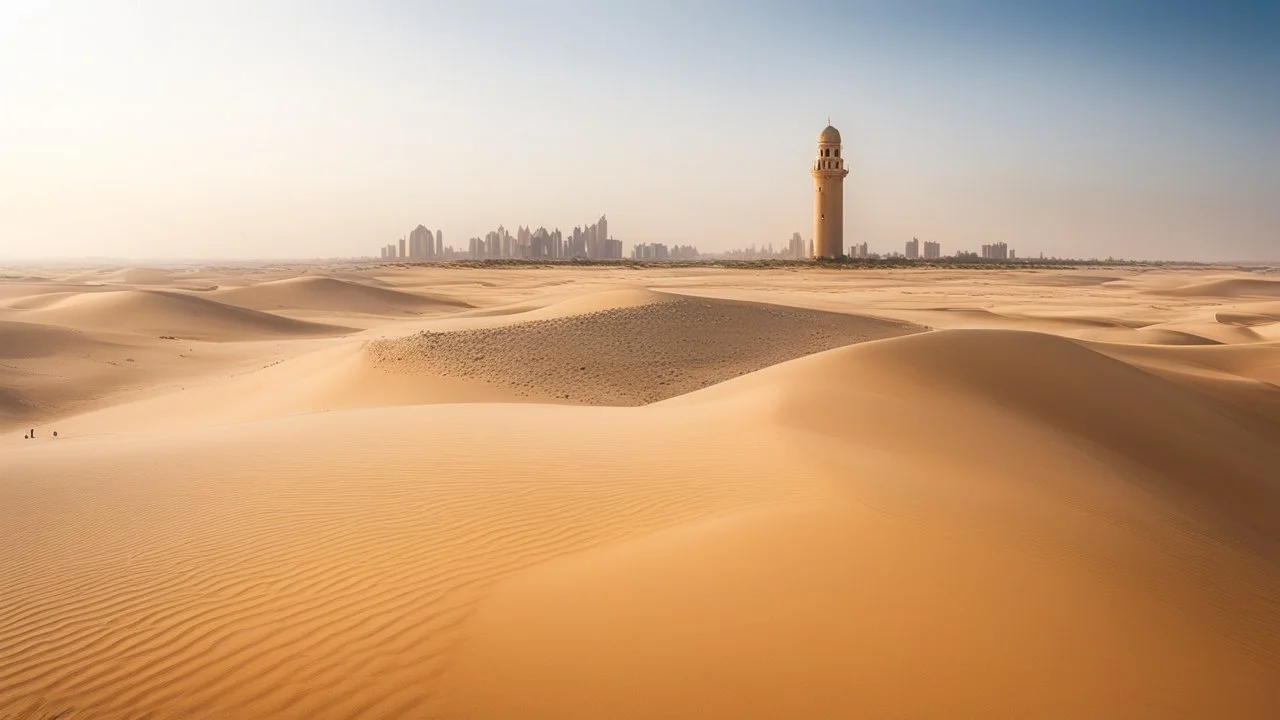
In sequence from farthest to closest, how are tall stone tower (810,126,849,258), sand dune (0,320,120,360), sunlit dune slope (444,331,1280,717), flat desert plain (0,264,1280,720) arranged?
tall stone tower (810,126,849,258)
sand dune (0,320,120,360)
flat desert plain (0,264,1280,720)
sunlit dune slope (444,331,1280,717)

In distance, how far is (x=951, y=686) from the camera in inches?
151

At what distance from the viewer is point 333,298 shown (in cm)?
5075

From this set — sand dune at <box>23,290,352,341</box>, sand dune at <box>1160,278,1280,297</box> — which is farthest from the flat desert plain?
sand dune at <box>1160,278,1280,297</box>

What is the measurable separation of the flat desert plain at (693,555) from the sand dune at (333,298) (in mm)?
34221

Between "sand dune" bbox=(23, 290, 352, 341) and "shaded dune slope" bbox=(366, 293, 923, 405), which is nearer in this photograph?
"shaded dune slope" bbox=(366, 293, 923, 405)

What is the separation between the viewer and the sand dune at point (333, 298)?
4753cm

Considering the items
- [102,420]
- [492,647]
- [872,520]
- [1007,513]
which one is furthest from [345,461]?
[102,420]

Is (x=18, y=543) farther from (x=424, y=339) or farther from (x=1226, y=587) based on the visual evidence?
(x=424, y=339)

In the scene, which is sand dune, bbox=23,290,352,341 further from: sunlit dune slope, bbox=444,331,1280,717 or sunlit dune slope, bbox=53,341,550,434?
sunlit dune slope, bbox=444,331,1280,717

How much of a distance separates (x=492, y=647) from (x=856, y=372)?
10.4 m

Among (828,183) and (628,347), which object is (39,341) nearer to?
(628,347)

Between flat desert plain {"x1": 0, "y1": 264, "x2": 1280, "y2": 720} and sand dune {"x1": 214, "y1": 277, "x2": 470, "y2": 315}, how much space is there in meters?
34.2

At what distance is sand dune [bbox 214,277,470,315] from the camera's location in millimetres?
47531

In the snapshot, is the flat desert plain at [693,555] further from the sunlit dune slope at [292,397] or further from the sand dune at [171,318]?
the sand dune at [171,318]
